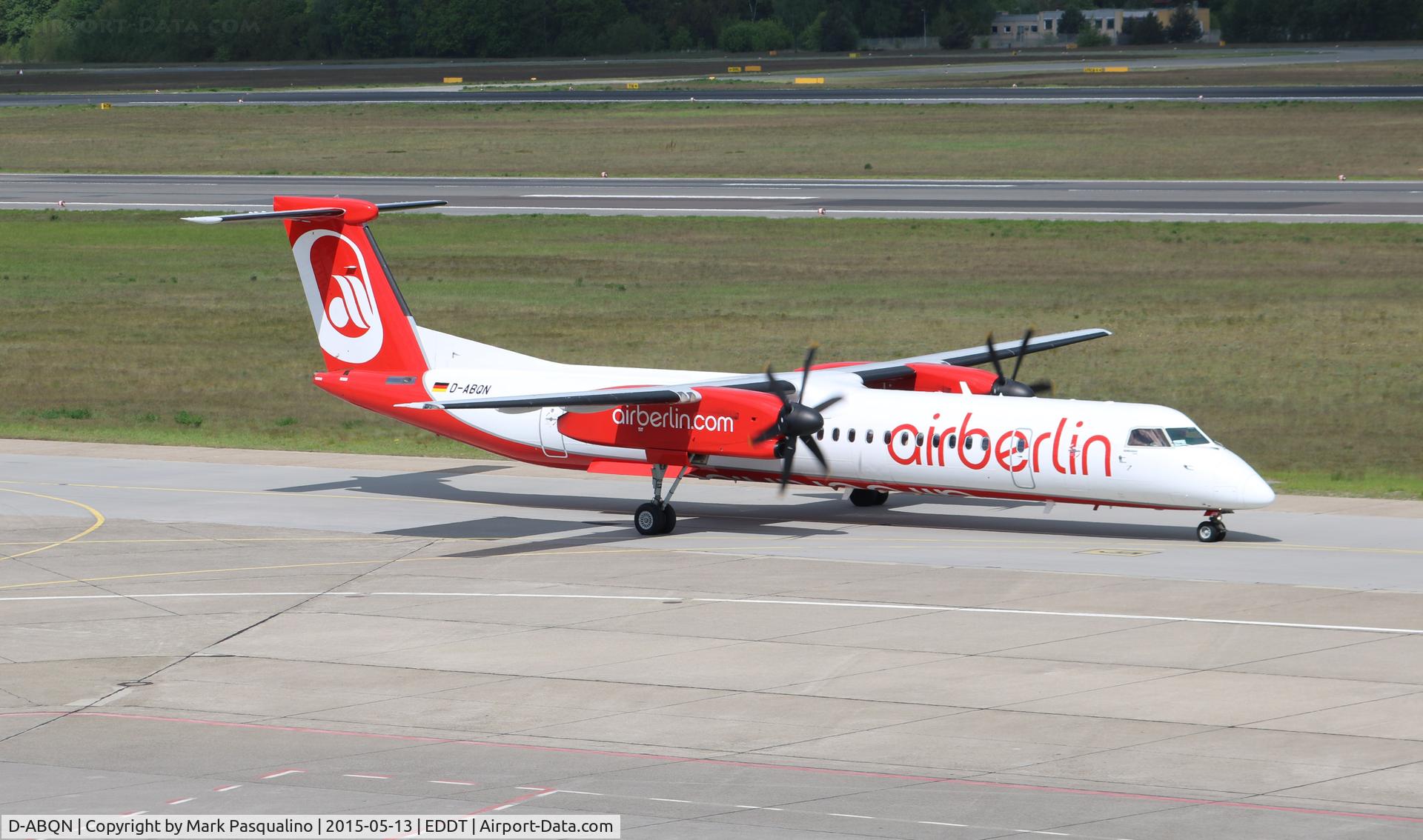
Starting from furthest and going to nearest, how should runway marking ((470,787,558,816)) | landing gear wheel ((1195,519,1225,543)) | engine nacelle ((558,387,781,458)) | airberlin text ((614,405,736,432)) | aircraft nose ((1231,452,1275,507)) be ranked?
airberlin text ((614,405,736,432)), engine nacelle ((558,387,781,458)), landing gear wheel ((1195,519,1225,543)), aircraft nose ((1231,452,1275,507)), runway marking ((470,787,558,816))

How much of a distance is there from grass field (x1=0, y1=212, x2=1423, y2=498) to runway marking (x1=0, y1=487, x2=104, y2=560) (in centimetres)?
715

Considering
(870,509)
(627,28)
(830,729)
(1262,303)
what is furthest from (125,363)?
(627,28)

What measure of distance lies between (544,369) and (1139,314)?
2919cm

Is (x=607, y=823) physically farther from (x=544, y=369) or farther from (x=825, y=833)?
(x=544, y=369)

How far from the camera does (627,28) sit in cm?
19975

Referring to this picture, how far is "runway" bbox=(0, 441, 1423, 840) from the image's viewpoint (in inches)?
697

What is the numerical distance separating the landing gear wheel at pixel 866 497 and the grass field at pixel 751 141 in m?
61.0

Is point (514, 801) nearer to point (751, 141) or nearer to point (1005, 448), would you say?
point (1005, 448)

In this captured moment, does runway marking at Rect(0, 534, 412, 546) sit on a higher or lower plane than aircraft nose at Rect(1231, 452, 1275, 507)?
lower

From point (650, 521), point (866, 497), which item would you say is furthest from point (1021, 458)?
point (650, 521)

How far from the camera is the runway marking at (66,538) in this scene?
31.8 m

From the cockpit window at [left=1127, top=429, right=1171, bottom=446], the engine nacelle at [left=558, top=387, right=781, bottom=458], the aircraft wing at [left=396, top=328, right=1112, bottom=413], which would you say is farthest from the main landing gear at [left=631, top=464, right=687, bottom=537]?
the cockpit window at [left=1127, top=429, right=1171, bottom=446]

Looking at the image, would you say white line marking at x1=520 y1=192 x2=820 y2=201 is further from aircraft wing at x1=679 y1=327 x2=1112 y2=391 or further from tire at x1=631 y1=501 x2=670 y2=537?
tire at x1=631 y1=501 x2=670 y2=537

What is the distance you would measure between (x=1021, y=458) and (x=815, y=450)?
147 inches
